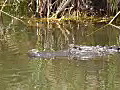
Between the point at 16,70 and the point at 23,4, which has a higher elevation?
the point at 23,4

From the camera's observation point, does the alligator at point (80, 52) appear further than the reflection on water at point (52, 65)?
Yes

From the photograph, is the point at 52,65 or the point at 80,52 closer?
the point at 52,65

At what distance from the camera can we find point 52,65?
5695mm

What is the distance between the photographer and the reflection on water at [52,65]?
478cm

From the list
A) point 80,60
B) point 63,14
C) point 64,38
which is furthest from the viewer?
point 63,14

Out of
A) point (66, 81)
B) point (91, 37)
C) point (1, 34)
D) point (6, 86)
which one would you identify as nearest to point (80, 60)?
point (66, 81)

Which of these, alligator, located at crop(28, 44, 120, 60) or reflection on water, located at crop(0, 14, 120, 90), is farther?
alligator, located at crop(28, 44, 120, 60)

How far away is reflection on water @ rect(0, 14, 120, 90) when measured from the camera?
478 centimetres

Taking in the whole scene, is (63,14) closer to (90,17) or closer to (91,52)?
(90,17)

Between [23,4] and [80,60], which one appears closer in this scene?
[80,60]

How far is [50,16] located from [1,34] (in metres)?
2.63

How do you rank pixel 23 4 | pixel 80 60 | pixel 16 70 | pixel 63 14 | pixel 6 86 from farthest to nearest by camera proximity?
→ pixel 23 4 < pixel 63 14 < pixel 80 60 < pixel 16 70 < pixel 6 86

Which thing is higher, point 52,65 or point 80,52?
point 80,52

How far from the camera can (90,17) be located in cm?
1091
